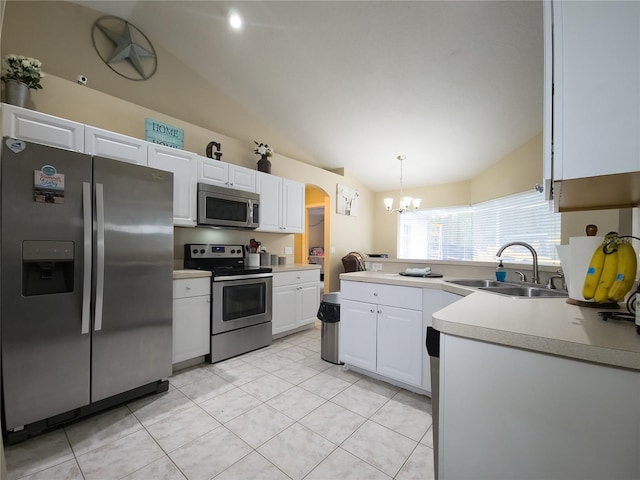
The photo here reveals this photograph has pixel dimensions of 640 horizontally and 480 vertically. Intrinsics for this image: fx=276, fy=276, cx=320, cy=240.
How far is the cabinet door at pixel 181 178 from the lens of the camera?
259 centimetres

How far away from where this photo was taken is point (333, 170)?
5680 millimetres

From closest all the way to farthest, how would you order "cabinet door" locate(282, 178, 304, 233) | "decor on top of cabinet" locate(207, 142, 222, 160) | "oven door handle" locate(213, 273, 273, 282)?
1. "oven door handle" locate(213, 273, 273, 282)
2. "decor on top of cabinet" locate(207, 142, 222, 160)
3. "cabinet door" locate(282, 178, 304, 233)

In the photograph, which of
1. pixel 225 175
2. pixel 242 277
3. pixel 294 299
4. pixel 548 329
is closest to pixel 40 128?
pixel 225 175

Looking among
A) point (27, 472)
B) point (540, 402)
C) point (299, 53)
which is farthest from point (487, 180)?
point (27, 472)

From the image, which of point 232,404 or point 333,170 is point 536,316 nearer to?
point 232,404

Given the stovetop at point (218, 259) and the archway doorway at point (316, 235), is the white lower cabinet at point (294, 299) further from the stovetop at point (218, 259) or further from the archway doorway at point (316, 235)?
the archway doorway at point (316, 235)

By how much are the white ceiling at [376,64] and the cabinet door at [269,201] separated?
1171 mm

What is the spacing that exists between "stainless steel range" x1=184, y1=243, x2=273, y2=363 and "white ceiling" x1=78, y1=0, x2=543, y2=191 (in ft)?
7.35

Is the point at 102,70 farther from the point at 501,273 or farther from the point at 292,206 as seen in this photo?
the point at 501,273

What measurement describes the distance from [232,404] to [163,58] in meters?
3.81

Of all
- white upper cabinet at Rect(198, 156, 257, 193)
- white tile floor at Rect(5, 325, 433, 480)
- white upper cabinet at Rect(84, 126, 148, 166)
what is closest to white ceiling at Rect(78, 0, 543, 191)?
white upper cabinet at Rect(198, 156, 257, 193)

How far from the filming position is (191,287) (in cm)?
254

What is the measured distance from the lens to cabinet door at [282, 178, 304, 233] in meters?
3.85

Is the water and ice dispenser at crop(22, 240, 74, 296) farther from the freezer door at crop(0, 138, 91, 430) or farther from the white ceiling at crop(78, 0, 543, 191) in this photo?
the white ceiling at crop(78, 0, 543, 191)
